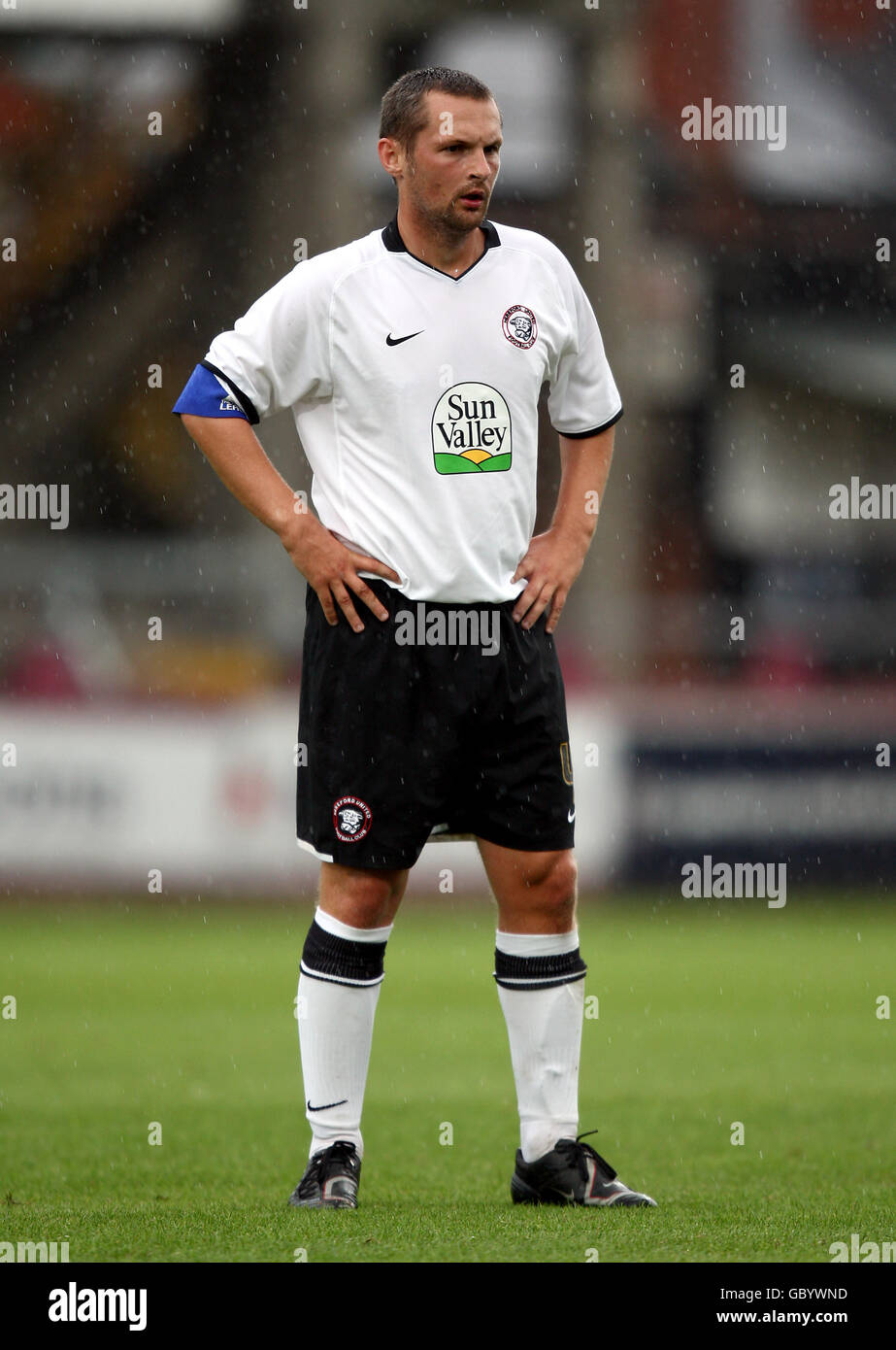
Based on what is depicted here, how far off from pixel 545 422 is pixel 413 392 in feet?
45.9

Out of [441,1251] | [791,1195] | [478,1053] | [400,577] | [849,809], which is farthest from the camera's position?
[849,809]

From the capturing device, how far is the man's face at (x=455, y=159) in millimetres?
3676

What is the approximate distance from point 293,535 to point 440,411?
38 centimetres

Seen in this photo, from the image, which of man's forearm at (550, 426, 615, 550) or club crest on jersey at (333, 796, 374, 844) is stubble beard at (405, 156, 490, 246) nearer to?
man's forearm at (550, 426, 615, 550)

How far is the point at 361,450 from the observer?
3.80 metres

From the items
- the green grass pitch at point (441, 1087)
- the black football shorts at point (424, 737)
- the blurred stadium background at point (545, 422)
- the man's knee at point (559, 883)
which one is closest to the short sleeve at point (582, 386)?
the black football shorts at point (424, 737)

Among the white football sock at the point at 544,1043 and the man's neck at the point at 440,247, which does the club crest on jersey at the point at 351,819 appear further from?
the man's neck at the point at 440,247

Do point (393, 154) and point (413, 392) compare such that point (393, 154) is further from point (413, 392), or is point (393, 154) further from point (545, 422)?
point (545, 422)

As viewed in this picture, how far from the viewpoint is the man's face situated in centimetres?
368

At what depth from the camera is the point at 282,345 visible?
12.4ft

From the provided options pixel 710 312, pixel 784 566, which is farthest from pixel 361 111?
pixel 784 566

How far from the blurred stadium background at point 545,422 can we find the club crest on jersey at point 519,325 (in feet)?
23.7

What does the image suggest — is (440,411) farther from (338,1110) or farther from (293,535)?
(338,1110)

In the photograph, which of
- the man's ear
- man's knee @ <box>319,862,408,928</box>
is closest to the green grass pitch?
man's knee @ <box>319,862,408,928</box>
